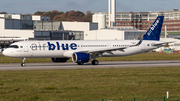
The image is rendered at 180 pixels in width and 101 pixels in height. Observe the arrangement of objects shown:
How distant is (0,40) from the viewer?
305ft

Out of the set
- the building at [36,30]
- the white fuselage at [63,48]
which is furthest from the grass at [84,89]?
the building at [36,30]

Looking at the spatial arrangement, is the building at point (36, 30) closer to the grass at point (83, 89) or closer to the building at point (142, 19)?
the building at point (142, 19)

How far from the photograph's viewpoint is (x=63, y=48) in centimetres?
4319

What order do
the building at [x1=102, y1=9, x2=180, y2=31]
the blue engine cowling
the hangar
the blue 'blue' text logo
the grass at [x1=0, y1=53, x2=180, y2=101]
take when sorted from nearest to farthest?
the grass at [x1=0, y1=53, x2=180, y2=101] < the blue engine cowling < the blue 'blue' text logo < the hangar < the building at [x1=102, y1=9, x2=180, y2=31]

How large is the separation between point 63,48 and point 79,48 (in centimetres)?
274

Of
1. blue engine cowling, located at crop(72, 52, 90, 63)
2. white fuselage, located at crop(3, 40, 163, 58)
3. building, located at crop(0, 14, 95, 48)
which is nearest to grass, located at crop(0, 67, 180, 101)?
blue engine cowling, located at crop(72, 52, 90, 63)

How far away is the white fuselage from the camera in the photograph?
41.3m

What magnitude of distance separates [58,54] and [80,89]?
22676 millimetres

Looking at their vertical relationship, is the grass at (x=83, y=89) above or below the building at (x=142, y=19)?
below

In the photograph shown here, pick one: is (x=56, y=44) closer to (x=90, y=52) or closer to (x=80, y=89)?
(x=90, y=52)

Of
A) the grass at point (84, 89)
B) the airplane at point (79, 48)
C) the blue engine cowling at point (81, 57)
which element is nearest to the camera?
the grass at point (84, 89)

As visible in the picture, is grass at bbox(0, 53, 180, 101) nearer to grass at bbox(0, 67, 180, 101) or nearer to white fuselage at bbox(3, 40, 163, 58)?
grass at bbox(0, 67, 180, 101)

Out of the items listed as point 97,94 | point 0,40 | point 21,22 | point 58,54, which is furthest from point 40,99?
point 21,22

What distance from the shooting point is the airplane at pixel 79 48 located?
136 feet
